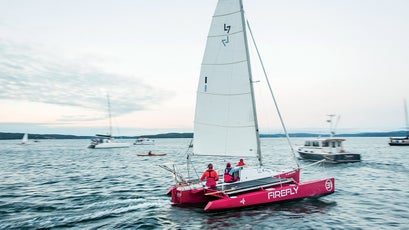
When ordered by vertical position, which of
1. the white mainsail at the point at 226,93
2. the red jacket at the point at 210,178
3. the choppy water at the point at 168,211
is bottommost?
the choppy water at the point at 168,211

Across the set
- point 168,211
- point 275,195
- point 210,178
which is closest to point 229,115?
point 210,178

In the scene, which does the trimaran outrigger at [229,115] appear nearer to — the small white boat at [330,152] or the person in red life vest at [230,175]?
the person in red life vest at [230,175]

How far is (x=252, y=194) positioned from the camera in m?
14.3

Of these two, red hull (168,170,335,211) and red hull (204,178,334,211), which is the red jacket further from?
red hull (204,178,334,211)

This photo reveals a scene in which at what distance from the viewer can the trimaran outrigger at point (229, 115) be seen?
15.5 metres

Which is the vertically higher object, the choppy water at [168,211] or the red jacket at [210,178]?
the red jacket at [210,178]

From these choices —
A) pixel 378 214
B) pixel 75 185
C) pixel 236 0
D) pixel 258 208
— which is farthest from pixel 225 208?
pixel 75 185

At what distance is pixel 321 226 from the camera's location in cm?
1248

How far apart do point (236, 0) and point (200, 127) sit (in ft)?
23.1

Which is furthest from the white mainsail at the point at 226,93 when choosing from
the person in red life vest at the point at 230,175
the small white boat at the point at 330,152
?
the small white boat at the point at 330,152

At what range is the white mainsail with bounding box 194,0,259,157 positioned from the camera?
15578 millimetres

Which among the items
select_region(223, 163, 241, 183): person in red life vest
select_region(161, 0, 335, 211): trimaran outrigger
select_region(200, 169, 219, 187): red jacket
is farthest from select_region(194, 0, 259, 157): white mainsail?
select_region(200, 169, 219, 187): red jacket

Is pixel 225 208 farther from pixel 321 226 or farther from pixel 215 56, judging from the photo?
pixel 215 56

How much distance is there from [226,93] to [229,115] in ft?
3.98
